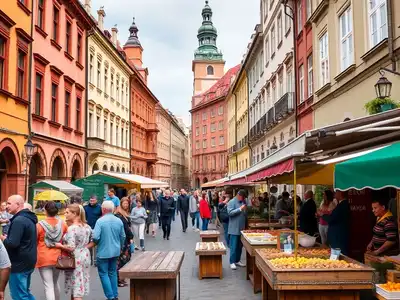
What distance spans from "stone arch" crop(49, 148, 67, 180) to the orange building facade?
20270mm

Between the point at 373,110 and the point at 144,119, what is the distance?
150 ft

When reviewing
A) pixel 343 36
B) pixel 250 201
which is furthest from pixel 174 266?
pixel 250 201

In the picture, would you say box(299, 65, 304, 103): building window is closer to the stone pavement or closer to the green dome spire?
the stone pavement

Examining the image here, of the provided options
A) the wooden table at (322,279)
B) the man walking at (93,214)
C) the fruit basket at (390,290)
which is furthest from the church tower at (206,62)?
the fruit basket at (390,290)

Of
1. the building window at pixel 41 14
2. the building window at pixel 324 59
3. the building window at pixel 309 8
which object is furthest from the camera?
the building window at pixel 41 14

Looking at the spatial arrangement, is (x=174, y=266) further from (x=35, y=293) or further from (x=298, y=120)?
(x=298, y=120)

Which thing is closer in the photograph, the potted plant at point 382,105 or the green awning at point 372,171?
the green awning at point 372,171

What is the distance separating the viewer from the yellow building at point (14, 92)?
18062 mm

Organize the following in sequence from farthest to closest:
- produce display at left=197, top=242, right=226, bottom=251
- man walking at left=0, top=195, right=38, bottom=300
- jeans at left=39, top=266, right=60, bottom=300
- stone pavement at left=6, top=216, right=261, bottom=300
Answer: produce display at left=197, top=242, right=226, bottom=251 → stone pavement at left=6, top=216, right=261, bottom=300 → jeans at left=39, top=266, right=60, bottom=300 → man walking at left=0, top=195, right=38, bottom=300

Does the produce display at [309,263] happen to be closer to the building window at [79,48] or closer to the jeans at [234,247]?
the jeans at [234,247]

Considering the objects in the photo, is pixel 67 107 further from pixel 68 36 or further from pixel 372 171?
pixel 372 171

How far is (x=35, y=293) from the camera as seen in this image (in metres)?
9.40

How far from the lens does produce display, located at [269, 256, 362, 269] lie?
6.35 m

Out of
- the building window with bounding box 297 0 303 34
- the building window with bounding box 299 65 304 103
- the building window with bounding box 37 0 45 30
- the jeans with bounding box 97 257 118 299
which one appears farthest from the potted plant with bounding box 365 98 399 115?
the building window with bounding box 37 0 45 30
